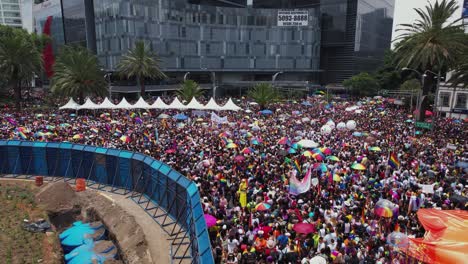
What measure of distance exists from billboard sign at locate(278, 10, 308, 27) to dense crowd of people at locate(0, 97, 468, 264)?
51.8 m

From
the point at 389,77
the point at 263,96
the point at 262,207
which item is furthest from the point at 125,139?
the point at 389,77

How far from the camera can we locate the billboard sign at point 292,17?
77250 mm

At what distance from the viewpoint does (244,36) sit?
76.5 metres

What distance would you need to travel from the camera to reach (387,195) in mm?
14430

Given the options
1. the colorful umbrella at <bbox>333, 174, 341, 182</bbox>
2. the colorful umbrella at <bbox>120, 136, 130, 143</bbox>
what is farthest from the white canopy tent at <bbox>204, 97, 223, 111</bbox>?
the colorful umbrella at <bbox>333, 174, 341, 182</bbox>

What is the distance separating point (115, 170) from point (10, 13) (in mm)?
135801

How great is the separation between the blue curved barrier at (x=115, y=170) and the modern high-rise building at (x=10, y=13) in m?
126

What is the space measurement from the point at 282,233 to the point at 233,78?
70.0m

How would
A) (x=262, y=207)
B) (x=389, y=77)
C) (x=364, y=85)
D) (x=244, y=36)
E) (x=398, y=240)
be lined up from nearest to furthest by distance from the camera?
(x=398, y=240), (x=262, y=207), (x=364, y=85), (x=389, y=77), (x=244, y=36)

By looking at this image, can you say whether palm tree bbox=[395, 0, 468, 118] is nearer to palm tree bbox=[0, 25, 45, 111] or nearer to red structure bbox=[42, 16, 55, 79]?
palm tree bbox=[0, 25, 45, 111]

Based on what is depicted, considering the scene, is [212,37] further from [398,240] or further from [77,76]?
[398,240]

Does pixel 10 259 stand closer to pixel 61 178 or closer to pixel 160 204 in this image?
pixel 160 204

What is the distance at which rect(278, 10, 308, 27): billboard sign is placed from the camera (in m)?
77.2

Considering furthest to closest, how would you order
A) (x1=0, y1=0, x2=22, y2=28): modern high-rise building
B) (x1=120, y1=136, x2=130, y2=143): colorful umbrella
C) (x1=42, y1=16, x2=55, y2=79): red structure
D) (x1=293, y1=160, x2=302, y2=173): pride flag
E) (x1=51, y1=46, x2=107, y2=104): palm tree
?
(x1=0, y1=0, x2=22, y2=28): modern high-rise building → (x1=42, y1=16, x2=55, y2=79): red structure → (x1=51, y1=46, x2=107, y2=104): palm tree → (x1=120, y1=136, x2=130, y2=143): colorful umbrella → (x1=293, y1=160, x2=302, y2=173): pride flag
